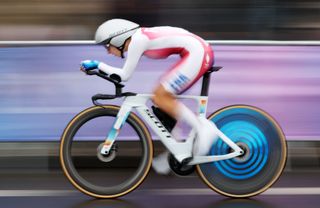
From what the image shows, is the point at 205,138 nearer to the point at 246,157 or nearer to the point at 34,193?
the point at 246,157

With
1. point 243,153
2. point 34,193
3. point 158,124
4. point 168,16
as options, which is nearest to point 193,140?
point 158,124

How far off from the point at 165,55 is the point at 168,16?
2.15 meters

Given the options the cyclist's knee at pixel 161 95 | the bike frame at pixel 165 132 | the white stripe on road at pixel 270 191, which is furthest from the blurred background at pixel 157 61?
the cyclist's knee at pixel 161 95

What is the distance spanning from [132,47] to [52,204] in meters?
1.30

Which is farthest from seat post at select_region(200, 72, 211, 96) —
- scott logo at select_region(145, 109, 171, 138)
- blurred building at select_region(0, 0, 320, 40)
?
blurred building at select_region(0, 0, 320, 40)

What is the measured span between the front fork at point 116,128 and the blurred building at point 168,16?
213cm

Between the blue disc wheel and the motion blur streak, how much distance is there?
1.68m

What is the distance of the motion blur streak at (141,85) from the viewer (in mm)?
7383

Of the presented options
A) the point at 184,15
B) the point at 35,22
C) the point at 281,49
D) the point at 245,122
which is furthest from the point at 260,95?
the point at 35,22

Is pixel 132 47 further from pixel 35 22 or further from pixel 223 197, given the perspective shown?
pixel 35 22

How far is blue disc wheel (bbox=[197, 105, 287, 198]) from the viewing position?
5.68 meters

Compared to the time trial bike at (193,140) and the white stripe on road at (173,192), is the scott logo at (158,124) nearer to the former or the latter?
the time trial bike at (193,140)

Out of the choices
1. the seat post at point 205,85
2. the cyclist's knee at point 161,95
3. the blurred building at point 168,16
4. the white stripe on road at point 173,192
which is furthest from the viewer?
the blurred building at point 168,16

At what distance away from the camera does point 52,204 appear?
562 centimetres
